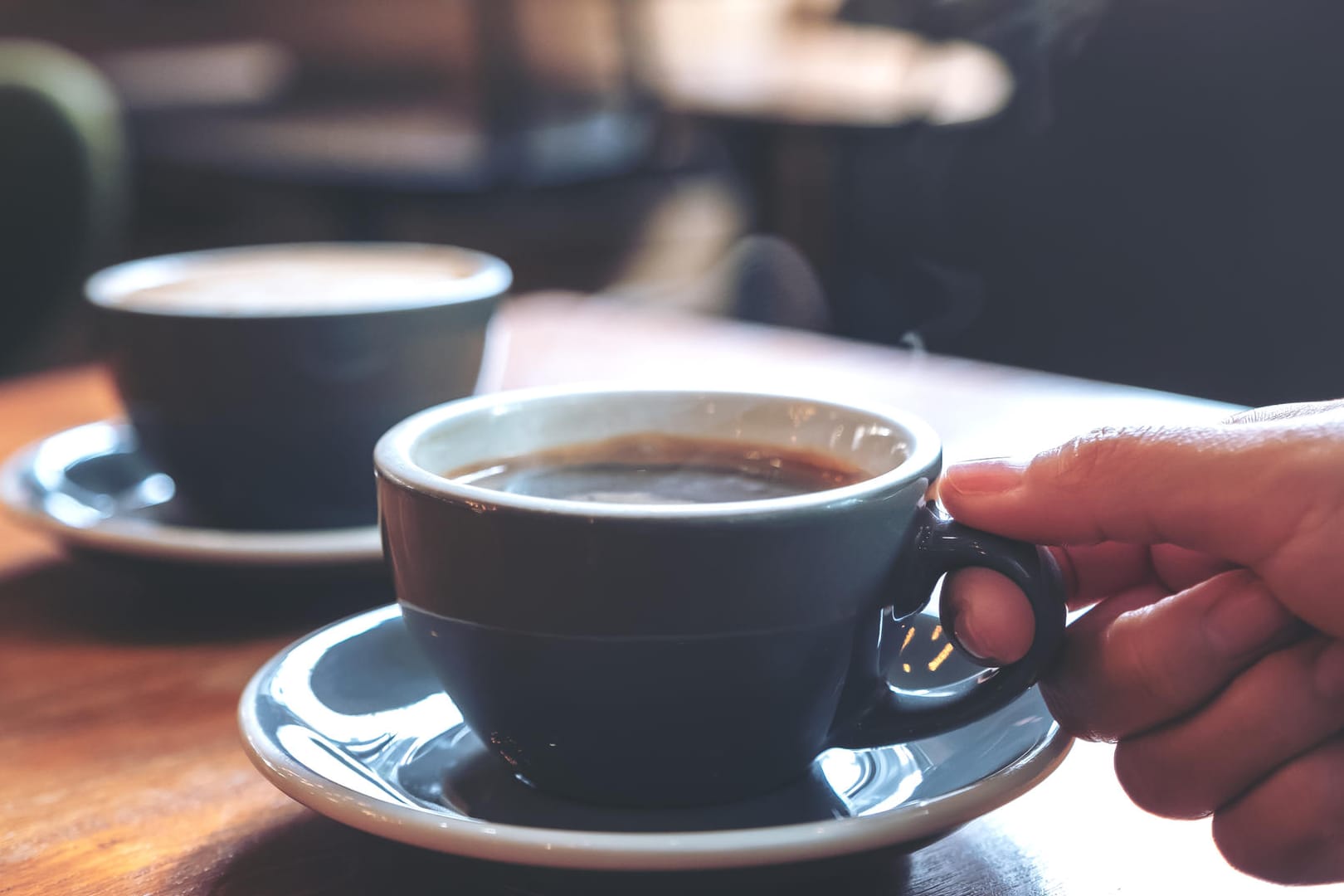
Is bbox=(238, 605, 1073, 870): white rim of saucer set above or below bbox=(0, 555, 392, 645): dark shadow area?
above

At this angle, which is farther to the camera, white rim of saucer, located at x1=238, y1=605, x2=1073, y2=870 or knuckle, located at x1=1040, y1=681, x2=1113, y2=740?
knuckle, located at x1=1040, y1=681, x2=1113, y2=740

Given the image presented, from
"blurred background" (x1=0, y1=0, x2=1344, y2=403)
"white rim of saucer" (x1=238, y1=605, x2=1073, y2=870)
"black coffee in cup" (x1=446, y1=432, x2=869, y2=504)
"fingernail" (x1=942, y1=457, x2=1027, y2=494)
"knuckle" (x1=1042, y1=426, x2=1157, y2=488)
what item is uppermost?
"knuckle" (x1=1042, y1=426, x2=1157, y2=488)

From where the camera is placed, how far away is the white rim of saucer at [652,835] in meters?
0.34

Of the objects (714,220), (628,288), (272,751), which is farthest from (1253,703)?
(714,220)

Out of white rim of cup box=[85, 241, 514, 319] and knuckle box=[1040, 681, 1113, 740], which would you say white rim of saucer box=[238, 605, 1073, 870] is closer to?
knuckle box=[1040, 681, 1113, 740]

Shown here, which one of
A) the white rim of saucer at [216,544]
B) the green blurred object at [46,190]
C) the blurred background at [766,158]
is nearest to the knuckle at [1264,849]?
→ the white rim of saucer at [216,544]

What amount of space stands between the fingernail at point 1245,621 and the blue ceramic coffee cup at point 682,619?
0.17 ft

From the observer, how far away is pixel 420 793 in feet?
1.41

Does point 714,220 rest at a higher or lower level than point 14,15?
lower

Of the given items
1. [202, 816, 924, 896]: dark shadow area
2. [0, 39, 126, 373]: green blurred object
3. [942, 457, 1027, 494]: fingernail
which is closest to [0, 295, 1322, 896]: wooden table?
[202, 816, 924, 896]: dark shadow area

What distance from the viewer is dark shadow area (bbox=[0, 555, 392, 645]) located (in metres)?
0.62

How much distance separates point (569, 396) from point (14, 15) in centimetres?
382

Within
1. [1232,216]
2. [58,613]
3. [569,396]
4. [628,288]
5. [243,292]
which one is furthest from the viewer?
[628,288]

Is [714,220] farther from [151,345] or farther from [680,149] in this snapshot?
[151,345]
